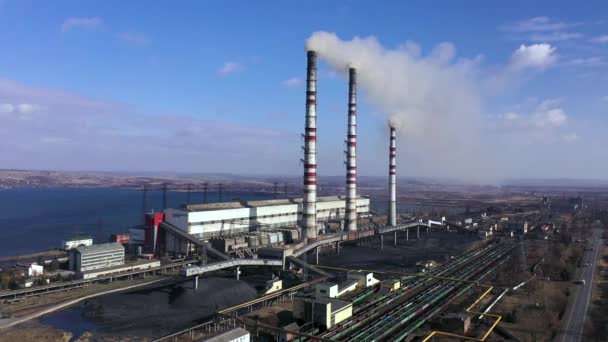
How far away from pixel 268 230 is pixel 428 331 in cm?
1313

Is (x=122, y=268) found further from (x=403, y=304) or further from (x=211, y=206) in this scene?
(x=403, y=304)

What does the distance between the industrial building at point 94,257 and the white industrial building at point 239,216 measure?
3.23 meters

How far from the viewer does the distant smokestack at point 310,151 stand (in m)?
22.0

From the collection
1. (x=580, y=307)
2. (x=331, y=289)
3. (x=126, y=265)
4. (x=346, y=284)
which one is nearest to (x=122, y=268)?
(x=126, y=265)

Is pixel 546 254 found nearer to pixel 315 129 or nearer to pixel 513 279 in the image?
pixel 513 279

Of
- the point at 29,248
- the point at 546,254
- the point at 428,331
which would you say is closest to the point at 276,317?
the point at 428,331

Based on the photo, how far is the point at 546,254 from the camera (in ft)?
73.0

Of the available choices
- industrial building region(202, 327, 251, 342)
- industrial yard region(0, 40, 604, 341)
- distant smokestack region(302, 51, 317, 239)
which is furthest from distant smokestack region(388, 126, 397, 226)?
industrial building region(202, 327, 251, 342)

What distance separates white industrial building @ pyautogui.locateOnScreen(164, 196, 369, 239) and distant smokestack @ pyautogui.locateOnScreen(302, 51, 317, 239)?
316cm

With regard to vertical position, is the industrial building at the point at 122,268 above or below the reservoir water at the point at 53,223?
above

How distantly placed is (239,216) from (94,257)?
7.35 metres

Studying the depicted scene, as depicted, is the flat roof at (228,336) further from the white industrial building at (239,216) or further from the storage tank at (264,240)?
the storage tank at (264,240)

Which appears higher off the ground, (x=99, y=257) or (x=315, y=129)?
(x=315, y=129)

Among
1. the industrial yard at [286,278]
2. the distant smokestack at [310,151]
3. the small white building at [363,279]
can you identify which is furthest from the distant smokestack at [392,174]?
the small white building at [363,279]
